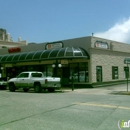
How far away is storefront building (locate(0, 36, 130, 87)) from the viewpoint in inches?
1005

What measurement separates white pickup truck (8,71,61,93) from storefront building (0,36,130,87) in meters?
3.95

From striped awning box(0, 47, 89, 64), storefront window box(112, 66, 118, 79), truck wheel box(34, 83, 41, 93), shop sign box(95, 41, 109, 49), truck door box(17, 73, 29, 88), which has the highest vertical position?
shop sign box(95, 41, 109, 49)

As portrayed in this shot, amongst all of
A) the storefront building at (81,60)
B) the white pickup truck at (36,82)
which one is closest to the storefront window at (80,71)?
the storefront building at (81,60)

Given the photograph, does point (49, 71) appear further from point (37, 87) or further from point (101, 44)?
point (37, 87)

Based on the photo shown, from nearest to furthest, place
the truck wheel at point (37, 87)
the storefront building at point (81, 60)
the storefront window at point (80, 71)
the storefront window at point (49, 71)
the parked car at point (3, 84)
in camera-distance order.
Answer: the truck wheel at point (37, 87) < the storefront building at point (81, 60) < the parked car at point (3, 84) < the storefront window at point (80, 71) < the storefront window at point (49, 71)

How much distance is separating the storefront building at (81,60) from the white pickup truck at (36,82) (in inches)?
156

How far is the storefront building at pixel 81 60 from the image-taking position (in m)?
25.5

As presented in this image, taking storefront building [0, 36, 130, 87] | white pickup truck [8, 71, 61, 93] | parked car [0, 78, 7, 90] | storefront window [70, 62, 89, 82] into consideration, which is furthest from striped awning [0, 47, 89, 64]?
parked car [0, 78, 7, 90]

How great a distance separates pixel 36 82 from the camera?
70.1 ft

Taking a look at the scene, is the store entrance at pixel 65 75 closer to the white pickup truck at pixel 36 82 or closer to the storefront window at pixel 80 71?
the storefront window at pixel 80 71

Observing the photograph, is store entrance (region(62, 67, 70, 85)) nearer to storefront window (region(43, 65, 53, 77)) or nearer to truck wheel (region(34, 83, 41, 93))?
storefront window (region(43, 65, 53, 77))

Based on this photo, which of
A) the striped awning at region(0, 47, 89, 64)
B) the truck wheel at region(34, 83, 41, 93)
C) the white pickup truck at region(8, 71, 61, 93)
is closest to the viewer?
the white pickup truck at region(8, 71, 61, 93)

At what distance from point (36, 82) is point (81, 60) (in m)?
6.86

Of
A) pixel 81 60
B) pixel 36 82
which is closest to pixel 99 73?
pixel 81 60
